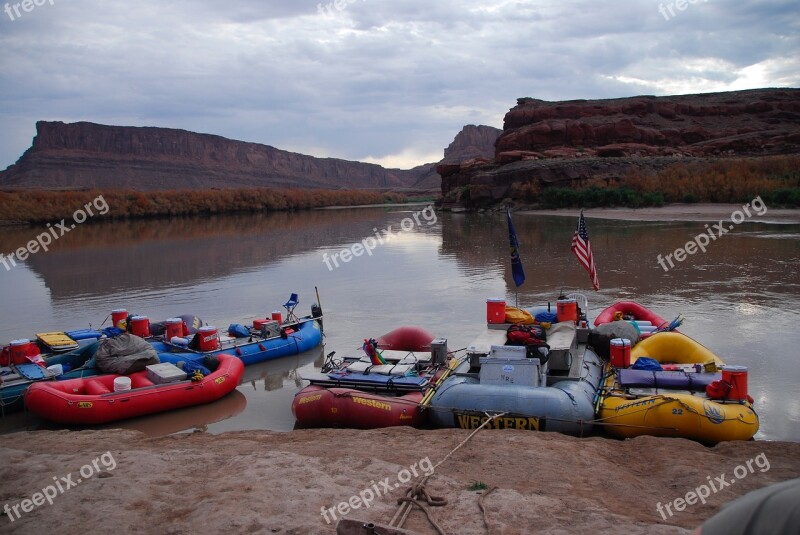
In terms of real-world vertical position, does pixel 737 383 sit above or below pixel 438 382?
above

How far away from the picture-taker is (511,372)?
31.3 feet

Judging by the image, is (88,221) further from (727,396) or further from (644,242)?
(727,396)

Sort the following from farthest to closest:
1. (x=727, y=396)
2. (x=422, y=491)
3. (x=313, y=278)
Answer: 1. (x=313, y=278)
2. (x=727, y=396)
3. (x=422, y=491)

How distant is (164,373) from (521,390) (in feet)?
21.0

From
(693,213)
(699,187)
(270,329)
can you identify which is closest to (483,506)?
(270,329)

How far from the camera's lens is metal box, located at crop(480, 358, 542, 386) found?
9.42 metres

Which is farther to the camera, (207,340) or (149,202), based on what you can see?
(149,202)

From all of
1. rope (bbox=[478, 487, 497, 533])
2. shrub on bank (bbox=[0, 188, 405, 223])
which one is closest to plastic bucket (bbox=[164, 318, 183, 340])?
rope (bbox=[478, 487, 497, 533])

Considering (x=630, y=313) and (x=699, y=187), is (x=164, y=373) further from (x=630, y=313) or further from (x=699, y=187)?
(x=699, y=187)

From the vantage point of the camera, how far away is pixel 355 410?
9430 mm

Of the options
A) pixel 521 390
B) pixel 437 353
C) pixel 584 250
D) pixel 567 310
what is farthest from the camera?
pixel 584 250

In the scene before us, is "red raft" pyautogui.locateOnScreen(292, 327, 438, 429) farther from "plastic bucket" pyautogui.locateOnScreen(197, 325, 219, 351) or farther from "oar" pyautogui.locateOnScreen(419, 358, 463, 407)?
"plastic bucket" pyautogui.locateOnScreen(197, 325, 219, 351)

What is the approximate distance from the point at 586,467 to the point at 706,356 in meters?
4.91

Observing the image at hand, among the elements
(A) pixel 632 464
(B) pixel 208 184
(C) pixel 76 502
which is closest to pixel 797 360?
(A) pixel 632 464
